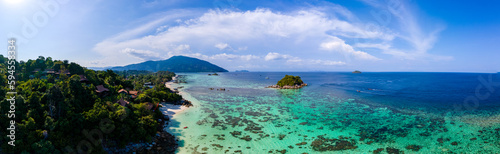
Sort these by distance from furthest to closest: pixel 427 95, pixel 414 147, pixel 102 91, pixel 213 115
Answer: pixel 427 95, pixel 213 115, pixel 102 91, pixel 414 147

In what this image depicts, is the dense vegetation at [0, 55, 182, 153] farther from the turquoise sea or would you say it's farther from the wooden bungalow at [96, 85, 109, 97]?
the turquoise sea

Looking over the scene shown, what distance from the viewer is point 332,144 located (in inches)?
797

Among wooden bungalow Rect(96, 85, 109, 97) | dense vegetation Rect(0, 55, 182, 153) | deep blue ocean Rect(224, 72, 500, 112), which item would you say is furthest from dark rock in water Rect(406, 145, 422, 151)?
wooden bungalow Rect(96, 85, 109, 97)

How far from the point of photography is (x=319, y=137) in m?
22.2

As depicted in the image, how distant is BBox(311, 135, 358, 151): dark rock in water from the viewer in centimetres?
1931

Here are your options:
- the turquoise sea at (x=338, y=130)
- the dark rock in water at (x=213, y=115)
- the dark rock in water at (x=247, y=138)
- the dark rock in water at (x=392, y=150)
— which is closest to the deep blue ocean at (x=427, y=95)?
the turquoise sea at (x=338, y=130)

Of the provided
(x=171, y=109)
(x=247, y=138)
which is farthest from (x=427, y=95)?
(x=171, y=109)

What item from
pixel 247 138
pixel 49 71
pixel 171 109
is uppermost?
pixel 49 71

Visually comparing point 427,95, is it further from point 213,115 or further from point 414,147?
point 213,115

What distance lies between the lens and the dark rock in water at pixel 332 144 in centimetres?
1931

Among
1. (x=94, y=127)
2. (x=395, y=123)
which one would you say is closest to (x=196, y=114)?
(x=94, y=127)

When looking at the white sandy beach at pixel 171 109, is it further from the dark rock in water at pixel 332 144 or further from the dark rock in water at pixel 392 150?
the dark rock in water at pixel 392 150

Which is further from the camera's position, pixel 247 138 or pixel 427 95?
pixel 427 95

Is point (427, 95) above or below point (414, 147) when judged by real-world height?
above
